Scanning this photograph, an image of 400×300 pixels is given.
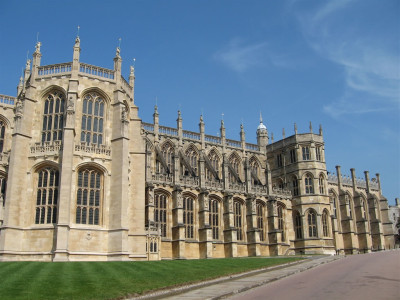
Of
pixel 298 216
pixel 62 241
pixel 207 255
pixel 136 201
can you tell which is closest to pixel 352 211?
pixel 298 216

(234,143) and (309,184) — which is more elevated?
(234,143)

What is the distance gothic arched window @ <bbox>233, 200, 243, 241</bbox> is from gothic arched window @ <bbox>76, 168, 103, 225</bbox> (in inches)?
828

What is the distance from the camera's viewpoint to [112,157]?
115ft

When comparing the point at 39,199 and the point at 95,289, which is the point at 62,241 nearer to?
the point at 39,199

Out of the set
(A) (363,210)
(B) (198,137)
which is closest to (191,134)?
(B) (198,137)

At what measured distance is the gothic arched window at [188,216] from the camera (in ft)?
152

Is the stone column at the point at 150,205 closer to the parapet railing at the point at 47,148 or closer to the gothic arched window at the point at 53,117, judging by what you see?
the parapet railing at the point at 47,148

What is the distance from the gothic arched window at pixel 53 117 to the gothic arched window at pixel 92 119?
172 cm

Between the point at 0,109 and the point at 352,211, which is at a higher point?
the point at 0,109

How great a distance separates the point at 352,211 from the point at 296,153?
1659 centimetres

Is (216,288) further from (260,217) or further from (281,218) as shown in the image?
(281,218)

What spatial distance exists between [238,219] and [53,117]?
83.4ft

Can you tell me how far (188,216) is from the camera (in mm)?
47000

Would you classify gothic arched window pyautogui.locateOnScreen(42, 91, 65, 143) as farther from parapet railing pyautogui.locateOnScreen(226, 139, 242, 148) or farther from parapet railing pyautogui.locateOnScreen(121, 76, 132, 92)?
parapet railing pyautogui.locateOnScreen(226, 139, 242, 148)
